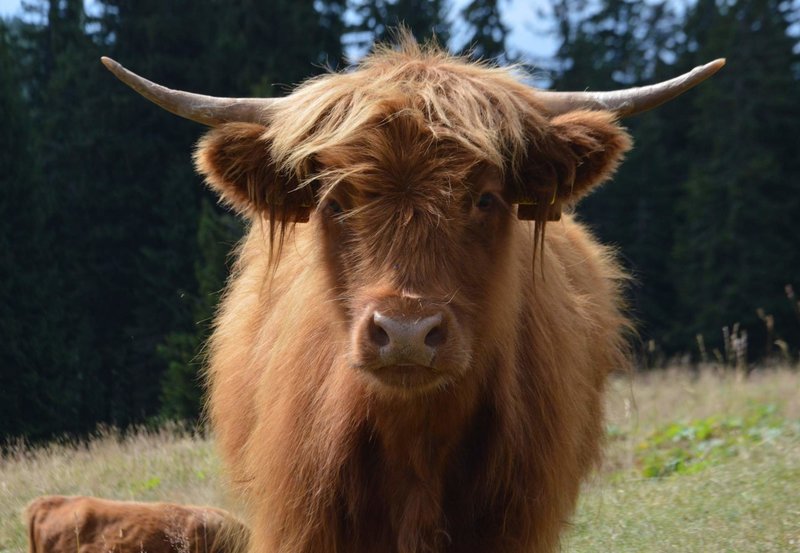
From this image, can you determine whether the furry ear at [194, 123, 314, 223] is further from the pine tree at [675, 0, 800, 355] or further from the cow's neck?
the pine tree at [675, 0, 800, 355]

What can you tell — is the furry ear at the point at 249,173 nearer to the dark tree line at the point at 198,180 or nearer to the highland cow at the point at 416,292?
the highland cow at the point at 416,292

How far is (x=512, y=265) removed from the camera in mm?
3510

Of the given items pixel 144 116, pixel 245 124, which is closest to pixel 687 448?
pixel 245 124

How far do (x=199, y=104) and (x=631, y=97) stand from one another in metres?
1.56

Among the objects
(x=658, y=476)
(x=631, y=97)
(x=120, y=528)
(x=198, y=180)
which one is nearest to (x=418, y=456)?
(x=631, y=97)

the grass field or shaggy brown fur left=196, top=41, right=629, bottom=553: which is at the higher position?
shaggy brown fur left=196, top=41, right=629, bottom=553

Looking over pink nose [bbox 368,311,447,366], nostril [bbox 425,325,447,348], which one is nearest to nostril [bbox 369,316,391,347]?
pink nose [bbox 368,311,447,366]

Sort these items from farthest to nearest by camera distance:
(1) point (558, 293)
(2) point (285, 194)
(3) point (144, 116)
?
(3) point (144, 116), (1) point (558, 293), (2) point (285, 194)

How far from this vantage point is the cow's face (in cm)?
301

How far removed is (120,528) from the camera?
517 centimetres

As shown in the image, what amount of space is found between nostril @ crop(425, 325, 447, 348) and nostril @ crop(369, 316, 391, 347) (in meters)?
0.12

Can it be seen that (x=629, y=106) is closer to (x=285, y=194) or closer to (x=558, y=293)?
(x=558, y=293)

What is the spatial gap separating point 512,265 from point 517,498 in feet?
2.64

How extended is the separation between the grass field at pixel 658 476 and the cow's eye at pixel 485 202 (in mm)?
2104
